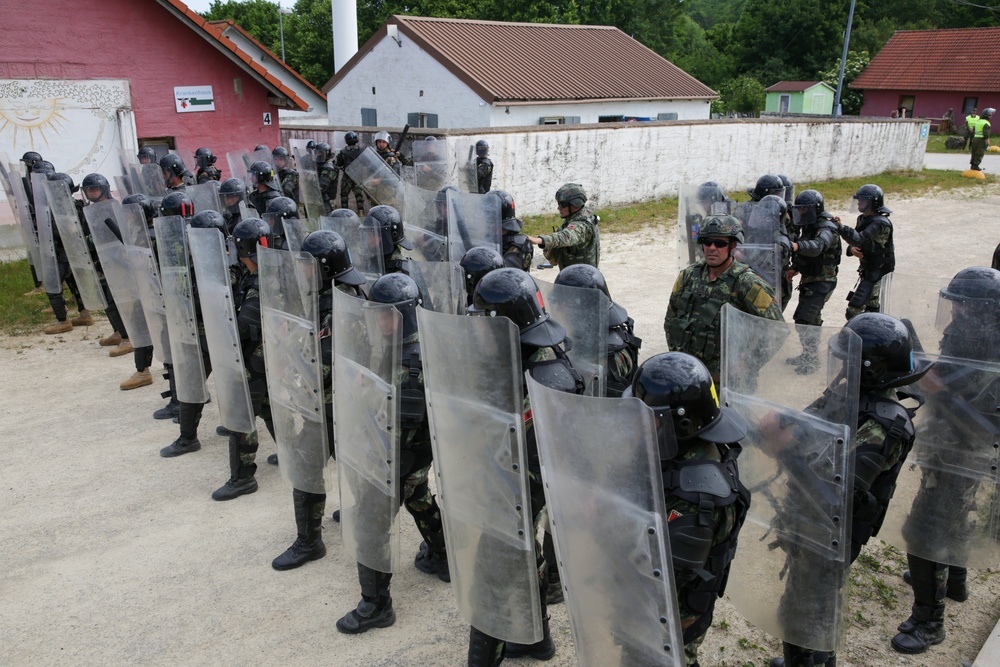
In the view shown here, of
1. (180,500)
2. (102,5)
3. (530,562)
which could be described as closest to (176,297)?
(180,500)

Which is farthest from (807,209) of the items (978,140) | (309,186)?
(978,140)

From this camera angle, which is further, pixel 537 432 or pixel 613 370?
pixel 613 370

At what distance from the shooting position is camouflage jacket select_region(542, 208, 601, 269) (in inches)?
242

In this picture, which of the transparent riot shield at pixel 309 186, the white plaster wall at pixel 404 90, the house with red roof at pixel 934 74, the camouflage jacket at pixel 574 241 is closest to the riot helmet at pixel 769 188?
the camouflage jacket at pixel 574 241

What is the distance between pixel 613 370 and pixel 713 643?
1.38m

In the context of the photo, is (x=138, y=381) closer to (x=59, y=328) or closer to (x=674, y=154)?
(x=59, y=328)

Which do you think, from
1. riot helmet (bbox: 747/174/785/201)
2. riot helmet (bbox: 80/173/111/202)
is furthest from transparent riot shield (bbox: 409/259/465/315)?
riot helmet (bbox: 80/173/111/202)

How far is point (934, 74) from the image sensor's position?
3675 centimetres

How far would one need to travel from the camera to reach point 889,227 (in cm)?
618

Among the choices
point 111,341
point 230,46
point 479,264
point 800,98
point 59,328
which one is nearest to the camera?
point 479,264

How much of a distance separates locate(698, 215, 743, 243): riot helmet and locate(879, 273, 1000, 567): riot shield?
1180 mm

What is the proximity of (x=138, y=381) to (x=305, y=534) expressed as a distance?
343 cm

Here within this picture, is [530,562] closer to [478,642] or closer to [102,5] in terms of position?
[478,642]

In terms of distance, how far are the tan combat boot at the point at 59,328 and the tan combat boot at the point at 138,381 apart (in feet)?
6.91
